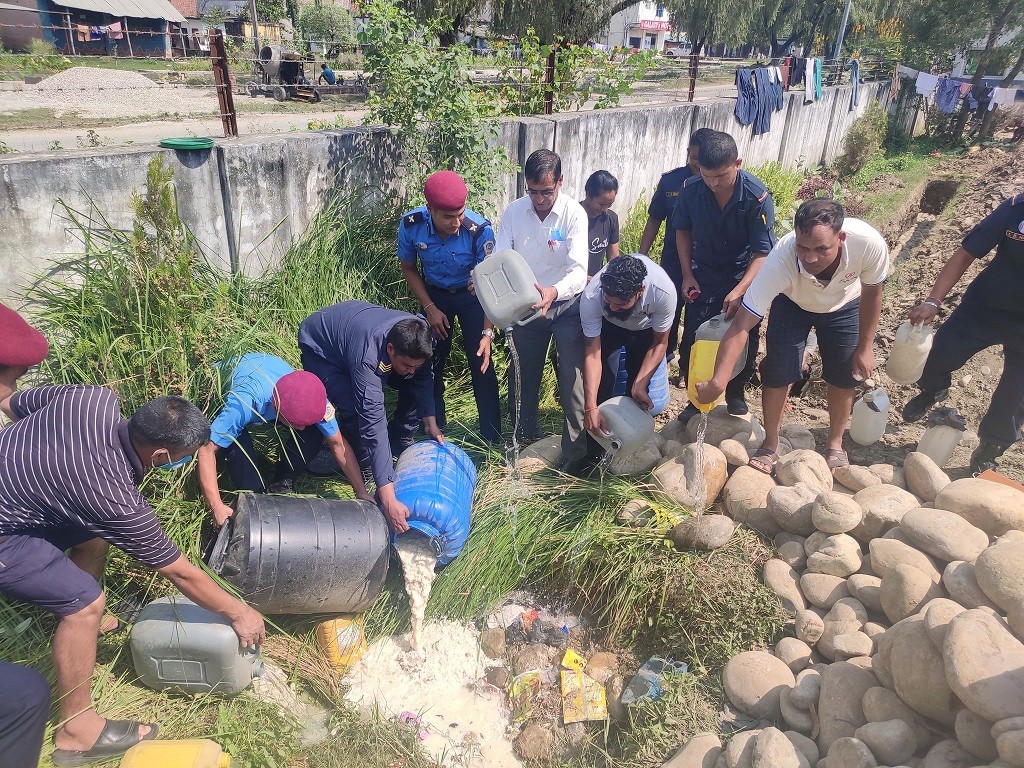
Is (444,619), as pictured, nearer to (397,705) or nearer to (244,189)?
(397,705)

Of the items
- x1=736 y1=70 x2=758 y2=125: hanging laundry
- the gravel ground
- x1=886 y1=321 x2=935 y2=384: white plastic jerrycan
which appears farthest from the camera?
the gravel ground

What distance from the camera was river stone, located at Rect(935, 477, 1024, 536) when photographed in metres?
2.65

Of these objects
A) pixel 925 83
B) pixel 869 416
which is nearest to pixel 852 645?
pixel 869 416

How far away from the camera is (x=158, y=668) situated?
2.56 meters

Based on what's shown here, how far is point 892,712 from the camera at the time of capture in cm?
213

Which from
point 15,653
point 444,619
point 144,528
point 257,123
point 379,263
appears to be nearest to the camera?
point 144,528

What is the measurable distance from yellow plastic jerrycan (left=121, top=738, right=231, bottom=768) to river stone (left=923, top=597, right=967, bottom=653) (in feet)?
7.93

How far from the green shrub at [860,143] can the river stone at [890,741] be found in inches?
519

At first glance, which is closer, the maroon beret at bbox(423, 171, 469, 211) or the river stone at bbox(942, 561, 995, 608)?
the river stone at bbox(942, 561, 995, 608)

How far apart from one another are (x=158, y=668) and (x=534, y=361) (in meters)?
2.23

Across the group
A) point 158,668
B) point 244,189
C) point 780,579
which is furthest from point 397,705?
point 244,189

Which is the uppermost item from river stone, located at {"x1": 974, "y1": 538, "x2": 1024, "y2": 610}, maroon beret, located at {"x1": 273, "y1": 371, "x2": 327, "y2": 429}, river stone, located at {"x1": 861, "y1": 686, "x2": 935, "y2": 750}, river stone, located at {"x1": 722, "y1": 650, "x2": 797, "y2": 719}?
maroon beret, located at {"x1": 273, "y1": 371, "x2": 327, "y2": 429}

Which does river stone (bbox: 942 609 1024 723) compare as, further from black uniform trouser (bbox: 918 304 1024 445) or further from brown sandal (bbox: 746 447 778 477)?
black uniform trouser (bbox: 918 304 1024 445)

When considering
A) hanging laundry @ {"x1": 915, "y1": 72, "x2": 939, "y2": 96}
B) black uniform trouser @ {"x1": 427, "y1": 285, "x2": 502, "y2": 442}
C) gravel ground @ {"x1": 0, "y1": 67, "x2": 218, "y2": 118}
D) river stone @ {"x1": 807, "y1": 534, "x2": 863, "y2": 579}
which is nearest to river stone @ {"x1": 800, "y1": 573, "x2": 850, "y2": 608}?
river stone @ {"x1": 807, "y1": 534, "x2": 863, "y2": 579}
